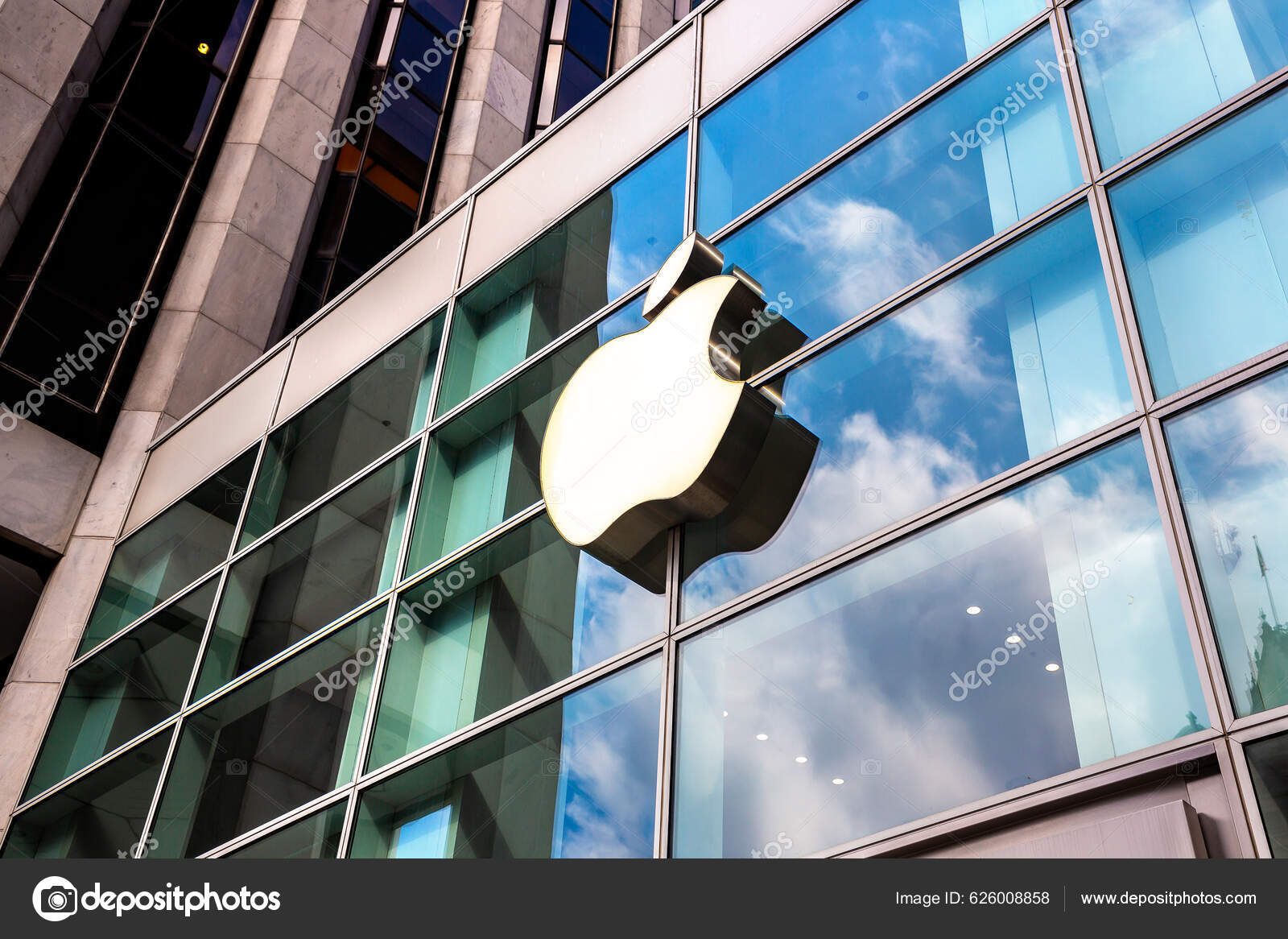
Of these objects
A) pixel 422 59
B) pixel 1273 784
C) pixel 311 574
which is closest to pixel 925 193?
pixel 1273 784

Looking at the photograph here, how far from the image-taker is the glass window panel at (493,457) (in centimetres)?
1159

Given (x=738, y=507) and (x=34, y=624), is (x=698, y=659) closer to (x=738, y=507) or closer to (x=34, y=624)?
(x=738, y=507)

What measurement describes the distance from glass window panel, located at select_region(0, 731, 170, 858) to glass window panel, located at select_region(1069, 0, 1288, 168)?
1155 centimetres

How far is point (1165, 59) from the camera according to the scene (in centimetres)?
816

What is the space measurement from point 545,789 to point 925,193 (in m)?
5.35

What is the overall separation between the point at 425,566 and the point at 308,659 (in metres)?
1.87

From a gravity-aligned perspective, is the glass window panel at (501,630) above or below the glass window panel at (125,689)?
below

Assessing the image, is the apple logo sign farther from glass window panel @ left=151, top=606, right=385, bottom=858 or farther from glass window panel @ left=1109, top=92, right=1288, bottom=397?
glass window panel @ left=151, top=606, right=385, bottom=858

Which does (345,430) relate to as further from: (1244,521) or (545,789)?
(1244,521)

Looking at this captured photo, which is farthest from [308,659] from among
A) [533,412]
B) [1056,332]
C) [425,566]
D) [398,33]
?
[398,33]
